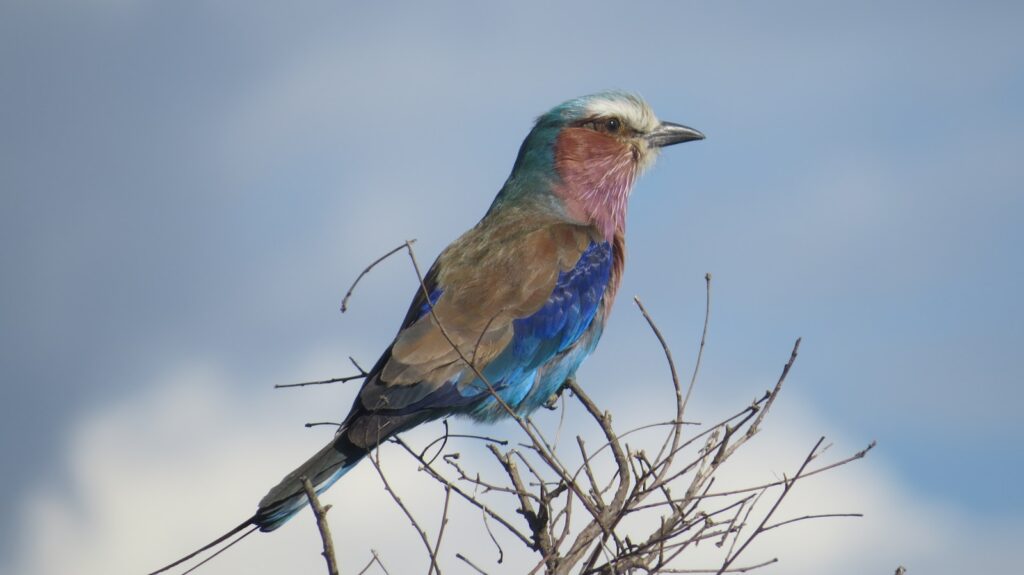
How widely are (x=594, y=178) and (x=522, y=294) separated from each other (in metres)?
1.16

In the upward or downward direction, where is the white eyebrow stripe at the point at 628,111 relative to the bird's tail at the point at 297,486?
upward

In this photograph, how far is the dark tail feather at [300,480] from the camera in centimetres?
433

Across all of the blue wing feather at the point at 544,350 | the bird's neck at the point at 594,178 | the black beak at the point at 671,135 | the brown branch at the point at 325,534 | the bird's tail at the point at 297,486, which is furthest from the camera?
the black beak at the point at 671,135

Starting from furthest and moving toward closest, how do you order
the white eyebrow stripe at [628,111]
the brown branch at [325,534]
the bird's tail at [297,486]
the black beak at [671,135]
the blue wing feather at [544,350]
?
the black beak at [671,135] → the white eyebrow stripe at [628,111] → the blue wing feather at [544,350] → the bird's tail at [297,486] → the brown branch at [325,534]

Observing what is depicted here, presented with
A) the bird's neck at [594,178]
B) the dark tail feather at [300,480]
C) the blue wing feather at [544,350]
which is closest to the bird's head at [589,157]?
the bird's neck at [594,178]

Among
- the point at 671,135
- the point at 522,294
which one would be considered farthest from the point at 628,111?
the point at 522,294

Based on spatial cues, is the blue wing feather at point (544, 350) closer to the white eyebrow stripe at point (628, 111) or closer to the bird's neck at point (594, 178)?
the bird's neck at point (594, 178)

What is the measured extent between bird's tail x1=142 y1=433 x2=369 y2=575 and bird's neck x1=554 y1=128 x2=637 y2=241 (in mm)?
2022

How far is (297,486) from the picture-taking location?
4.40 m

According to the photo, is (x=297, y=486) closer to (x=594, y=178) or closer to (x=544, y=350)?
(x=544, y=350)

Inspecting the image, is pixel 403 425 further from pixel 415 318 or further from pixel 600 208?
pixel 600 208

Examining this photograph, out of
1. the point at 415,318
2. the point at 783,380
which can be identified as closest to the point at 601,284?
the point at 415,318

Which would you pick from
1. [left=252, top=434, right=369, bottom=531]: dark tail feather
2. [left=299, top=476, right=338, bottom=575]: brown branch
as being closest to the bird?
[left=252, top=434, right=369, bottom=531]: dark tail feather

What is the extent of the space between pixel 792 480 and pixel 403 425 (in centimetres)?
178
